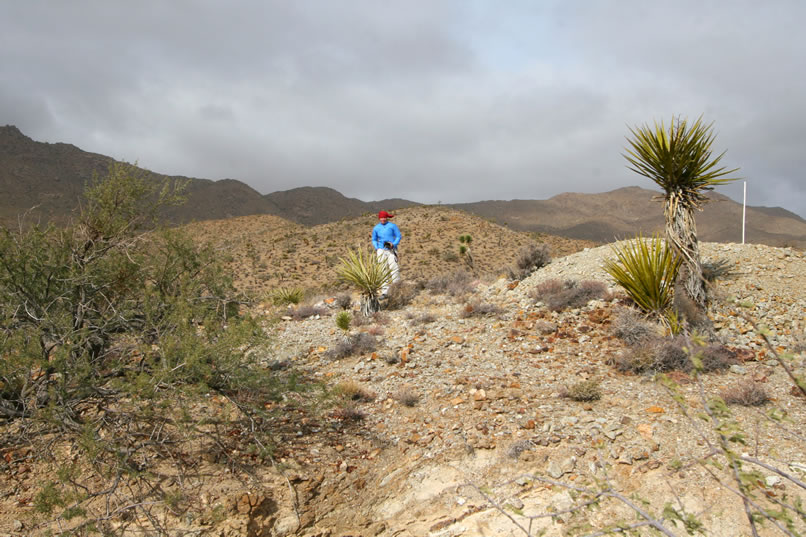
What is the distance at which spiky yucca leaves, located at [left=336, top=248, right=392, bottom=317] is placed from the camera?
9.16 metres

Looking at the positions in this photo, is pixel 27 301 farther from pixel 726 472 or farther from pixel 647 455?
pixel 726 472

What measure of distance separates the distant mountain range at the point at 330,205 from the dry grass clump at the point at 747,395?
44.8 meters

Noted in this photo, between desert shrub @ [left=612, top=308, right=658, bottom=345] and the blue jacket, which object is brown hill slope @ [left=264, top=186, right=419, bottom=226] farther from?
desert shrub @ [left=612, top=308, right=658, bottom=345]

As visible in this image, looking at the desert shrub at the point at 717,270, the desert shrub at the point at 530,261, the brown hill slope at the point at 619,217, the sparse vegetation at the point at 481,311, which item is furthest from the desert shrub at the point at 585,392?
the brown hill slope at the point at 619,217

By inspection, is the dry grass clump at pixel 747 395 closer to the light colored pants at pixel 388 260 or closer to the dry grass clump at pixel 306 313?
the light colored pants at pixel 388 260

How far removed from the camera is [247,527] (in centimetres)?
362

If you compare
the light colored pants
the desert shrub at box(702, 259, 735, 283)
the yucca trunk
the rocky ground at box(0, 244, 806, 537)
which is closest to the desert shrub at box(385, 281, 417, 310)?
the light colored pants

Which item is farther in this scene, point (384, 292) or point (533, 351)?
point (384, 292)

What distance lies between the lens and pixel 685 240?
668cm

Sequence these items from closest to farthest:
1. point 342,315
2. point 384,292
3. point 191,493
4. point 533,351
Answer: point 191,493, point 533,351, point 342,315, point 384,292

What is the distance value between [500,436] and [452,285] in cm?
649

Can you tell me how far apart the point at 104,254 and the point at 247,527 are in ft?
11.4

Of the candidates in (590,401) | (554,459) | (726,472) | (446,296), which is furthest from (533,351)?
(446,296)

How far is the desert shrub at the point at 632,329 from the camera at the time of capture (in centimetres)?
633
